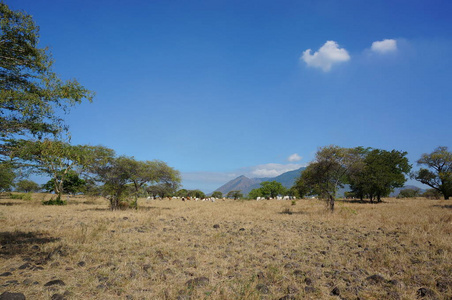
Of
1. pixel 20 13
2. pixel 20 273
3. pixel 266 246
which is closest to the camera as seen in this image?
pixel 20 273

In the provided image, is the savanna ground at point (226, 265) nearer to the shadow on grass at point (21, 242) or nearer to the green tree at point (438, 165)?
the shadow on grass at point (21, 242)

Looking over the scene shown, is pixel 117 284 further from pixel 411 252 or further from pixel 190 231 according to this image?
pixel 411 252

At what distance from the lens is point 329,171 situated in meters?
21.6

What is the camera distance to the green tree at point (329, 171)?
2080 centimetres

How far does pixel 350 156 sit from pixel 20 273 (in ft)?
73.3

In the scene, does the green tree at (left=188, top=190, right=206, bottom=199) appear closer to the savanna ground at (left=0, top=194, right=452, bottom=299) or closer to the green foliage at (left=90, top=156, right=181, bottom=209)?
the green foliage at (left=90, top=156, right=181, bottom=209)

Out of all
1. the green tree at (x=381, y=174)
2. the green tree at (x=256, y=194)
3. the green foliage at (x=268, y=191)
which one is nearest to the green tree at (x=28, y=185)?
the green tree at (x=256, y=194)

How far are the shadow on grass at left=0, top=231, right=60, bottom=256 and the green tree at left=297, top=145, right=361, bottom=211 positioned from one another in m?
19.8

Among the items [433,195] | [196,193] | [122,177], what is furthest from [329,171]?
[196,193]

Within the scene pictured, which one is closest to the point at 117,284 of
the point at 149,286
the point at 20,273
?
the point at 149,286

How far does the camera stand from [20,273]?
6.43 m

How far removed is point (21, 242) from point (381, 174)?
1670 inches

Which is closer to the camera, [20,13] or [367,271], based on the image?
[367,271]

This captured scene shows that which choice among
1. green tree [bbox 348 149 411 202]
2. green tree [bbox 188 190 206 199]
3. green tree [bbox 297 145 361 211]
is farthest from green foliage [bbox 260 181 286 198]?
green tree [bbox 297 145 361 211]
